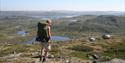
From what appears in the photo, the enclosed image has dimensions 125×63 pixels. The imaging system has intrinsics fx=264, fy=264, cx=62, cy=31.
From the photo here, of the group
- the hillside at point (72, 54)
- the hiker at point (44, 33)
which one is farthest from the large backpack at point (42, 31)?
the hillside at point (72, 54)

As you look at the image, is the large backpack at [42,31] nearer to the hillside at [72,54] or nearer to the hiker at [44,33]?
the hiker at [44,33]

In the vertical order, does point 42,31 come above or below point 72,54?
above

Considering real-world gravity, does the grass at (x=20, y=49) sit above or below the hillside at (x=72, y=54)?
below

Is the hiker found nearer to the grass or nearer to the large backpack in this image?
the large backpack

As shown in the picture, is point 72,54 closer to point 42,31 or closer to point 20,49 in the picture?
point 42,31

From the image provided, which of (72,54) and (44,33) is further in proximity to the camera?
(72,54)

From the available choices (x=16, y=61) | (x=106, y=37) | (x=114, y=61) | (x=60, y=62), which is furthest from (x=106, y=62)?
(x=106, y=37)

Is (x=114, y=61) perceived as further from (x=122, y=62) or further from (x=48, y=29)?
(x=48, y=29)

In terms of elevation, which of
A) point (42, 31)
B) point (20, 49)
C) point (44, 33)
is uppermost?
point (42, 31)

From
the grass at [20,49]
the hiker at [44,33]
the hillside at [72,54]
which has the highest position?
the hiker at [44,33]

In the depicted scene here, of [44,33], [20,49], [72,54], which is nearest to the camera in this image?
[44,33]

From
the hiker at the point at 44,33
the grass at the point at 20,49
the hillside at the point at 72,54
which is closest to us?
the hiker at the point at 44,33

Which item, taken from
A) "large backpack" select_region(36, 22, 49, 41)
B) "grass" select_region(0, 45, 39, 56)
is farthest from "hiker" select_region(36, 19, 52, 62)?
"grass" select_region(0, 45, 39, 56)

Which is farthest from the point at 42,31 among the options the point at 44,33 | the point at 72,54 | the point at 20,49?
the point at 20,49
